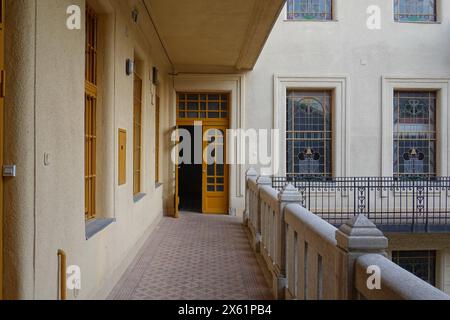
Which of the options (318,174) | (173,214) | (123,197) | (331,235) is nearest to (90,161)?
(123,197)

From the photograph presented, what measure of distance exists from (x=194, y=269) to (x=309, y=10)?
8.42m

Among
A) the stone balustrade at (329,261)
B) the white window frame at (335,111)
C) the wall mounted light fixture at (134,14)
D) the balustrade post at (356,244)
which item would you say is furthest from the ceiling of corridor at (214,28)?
the balustrade post at (356,244)

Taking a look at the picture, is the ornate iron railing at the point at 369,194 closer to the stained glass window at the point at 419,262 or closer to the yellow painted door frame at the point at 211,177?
the stained glass window at the point at 419,262

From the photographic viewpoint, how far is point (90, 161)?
5270 millimetres

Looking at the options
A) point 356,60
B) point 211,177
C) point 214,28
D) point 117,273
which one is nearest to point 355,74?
point 356,60

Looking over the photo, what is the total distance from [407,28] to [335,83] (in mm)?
2400

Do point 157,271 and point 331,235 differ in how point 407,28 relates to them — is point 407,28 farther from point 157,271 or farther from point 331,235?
point 331,235

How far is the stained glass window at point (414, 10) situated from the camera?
12.5 meters

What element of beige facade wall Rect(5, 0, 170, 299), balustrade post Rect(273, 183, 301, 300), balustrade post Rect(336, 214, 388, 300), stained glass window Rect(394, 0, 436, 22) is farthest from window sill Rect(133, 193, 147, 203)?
stained glass window Rect(394, 0, 436, 22)

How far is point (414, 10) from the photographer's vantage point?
41.2ft

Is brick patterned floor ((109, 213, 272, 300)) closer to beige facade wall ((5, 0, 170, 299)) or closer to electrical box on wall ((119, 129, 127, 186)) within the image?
beige facade wall ((5, 0, 170, 299))

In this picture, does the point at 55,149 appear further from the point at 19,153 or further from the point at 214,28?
the point at 214,28

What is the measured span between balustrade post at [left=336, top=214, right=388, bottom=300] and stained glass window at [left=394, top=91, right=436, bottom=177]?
10.3 metres

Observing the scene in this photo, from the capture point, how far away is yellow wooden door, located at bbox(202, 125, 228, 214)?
11.9 metres
